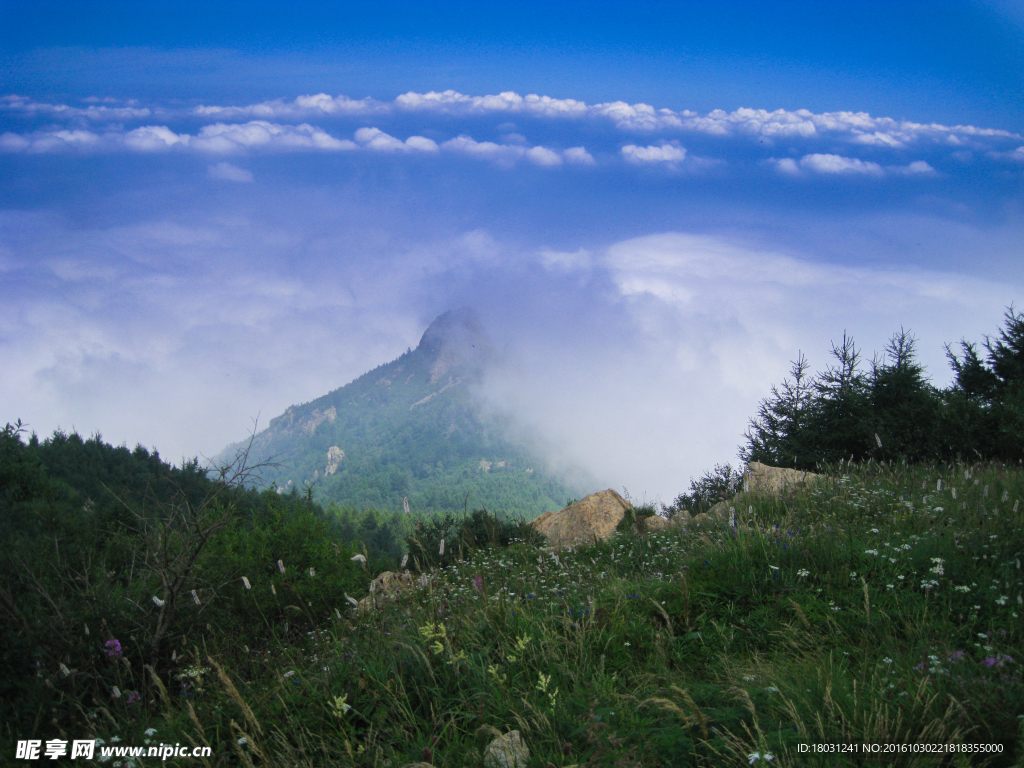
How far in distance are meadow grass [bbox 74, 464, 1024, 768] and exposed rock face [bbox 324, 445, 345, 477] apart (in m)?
180

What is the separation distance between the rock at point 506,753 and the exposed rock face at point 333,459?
182m

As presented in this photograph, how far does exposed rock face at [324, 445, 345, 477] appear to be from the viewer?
17912 centimetres

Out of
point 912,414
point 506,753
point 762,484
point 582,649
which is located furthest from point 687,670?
point 912,414

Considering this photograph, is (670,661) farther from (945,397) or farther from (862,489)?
(945,397)

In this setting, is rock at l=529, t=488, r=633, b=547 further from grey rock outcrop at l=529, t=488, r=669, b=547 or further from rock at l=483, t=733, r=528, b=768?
rock at l=483, t=733, r=528, b=768

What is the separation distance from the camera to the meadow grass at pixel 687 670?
10.1 feet

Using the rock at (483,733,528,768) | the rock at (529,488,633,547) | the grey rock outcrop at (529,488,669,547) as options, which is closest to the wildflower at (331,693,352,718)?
the rock at (483,733,528,768)

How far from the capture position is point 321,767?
3.37 metres

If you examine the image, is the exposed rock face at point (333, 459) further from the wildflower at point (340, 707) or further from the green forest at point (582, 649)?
the wildflower at point (340, 707)

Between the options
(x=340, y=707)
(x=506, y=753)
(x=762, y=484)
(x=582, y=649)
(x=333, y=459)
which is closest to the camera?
(x=506, y=753)

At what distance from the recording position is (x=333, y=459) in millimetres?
186250

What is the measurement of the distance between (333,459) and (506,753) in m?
194

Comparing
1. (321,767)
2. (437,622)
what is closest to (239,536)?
(437,622)

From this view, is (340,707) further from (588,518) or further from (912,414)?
(912,414)
